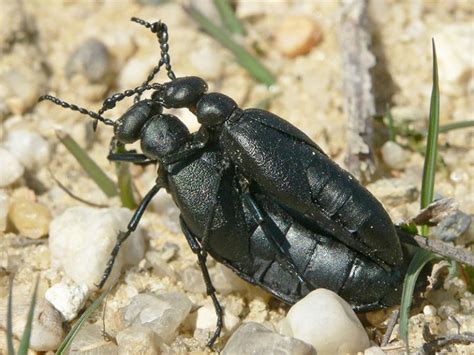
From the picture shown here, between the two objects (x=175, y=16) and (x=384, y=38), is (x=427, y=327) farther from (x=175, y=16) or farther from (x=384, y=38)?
(x=175, y=16)

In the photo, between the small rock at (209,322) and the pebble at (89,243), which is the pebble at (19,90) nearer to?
the pebble at (89,243)

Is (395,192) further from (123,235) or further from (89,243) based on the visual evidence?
(89,243)

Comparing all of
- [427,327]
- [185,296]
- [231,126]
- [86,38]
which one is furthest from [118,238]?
[86,38]

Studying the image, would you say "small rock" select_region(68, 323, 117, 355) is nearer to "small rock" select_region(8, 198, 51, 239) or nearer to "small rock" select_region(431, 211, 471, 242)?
"small rock" select_region(8, 198, 51, 239)

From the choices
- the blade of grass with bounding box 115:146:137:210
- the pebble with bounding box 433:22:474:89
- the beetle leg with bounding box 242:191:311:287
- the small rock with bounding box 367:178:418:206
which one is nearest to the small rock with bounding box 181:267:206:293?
the beetle leg with bounding box 242:191:311:287

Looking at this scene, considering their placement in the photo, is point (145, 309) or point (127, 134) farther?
point (127, 134)

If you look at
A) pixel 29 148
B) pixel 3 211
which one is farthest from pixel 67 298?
pixel 29 148

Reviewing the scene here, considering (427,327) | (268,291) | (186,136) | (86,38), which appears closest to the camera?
(427,327)

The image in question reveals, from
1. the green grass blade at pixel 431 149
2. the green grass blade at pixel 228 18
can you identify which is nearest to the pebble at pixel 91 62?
the green grass blade at pixel 228 18
